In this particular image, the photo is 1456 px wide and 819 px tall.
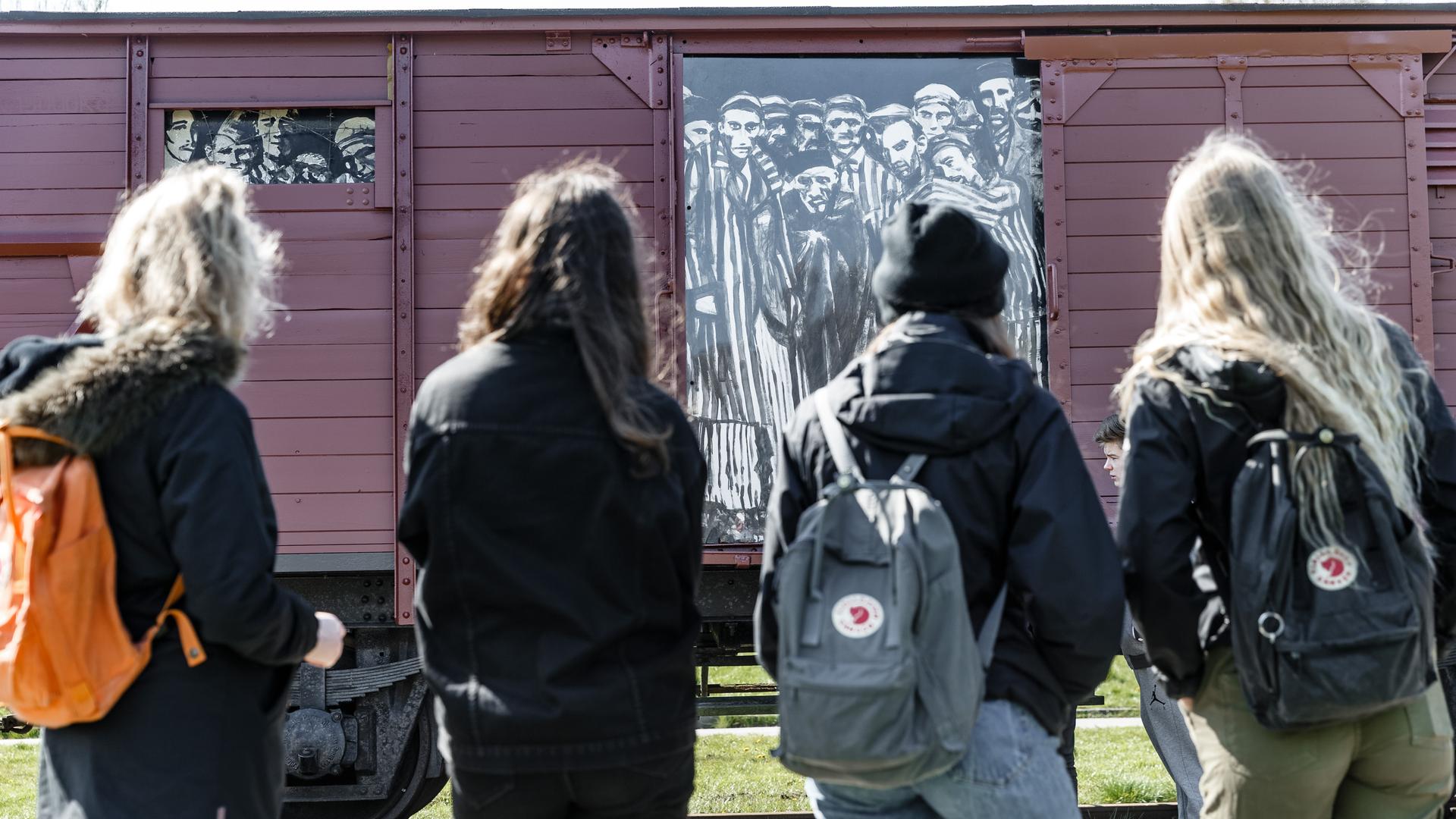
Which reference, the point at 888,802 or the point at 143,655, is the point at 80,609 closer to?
→ the point at 143,655

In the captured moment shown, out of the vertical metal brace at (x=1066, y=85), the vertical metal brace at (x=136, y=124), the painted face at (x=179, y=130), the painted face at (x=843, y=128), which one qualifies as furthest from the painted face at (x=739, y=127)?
the vertical metal brace at (x=136, y=124)

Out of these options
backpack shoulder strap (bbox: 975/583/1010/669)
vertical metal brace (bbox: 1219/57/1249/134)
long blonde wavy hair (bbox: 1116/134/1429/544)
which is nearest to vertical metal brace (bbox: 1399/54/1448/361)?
vertical metal brace (bbox: 1219/57/1249/134)

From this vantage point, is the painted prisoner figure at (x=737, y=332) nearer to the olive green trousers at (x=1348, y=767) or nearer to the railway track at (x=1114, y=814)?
the railway track at (x=1114, y=814)

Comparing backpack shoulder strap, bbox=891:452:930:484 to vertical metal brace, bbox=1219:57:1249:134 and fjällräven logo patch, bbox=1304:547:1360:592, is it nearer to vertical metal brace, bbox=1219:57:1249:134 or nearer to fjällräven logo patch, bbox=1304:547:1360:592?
fjällräven logo patch, bbox=1304:547:1360:592

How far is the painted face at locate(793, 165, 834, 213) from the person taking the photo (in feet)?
16.2

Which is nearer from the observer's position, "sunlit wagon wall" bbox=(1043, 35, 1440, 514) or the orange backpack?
the orange backpack

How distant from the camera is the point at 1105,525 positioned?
1.95 m

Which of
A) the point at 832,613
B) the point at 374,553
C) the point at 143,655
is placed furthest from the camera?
the point at 374,553

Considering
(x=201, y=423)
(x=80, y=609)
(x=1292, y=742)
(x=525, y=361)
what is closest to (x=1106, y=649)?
(x=1292, y=742)

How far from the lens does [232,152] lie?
16.1 feet

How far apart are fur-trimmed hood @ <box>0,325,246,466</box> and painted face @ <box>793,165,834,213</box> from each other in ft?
10.3

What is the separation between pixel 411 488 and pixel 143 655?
0.53 m

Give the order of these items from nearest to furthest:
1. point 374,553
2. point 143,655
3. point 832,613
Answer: point 832,613, point 143,655, point 374,553

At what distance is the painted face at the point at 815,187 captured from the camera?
495cm
